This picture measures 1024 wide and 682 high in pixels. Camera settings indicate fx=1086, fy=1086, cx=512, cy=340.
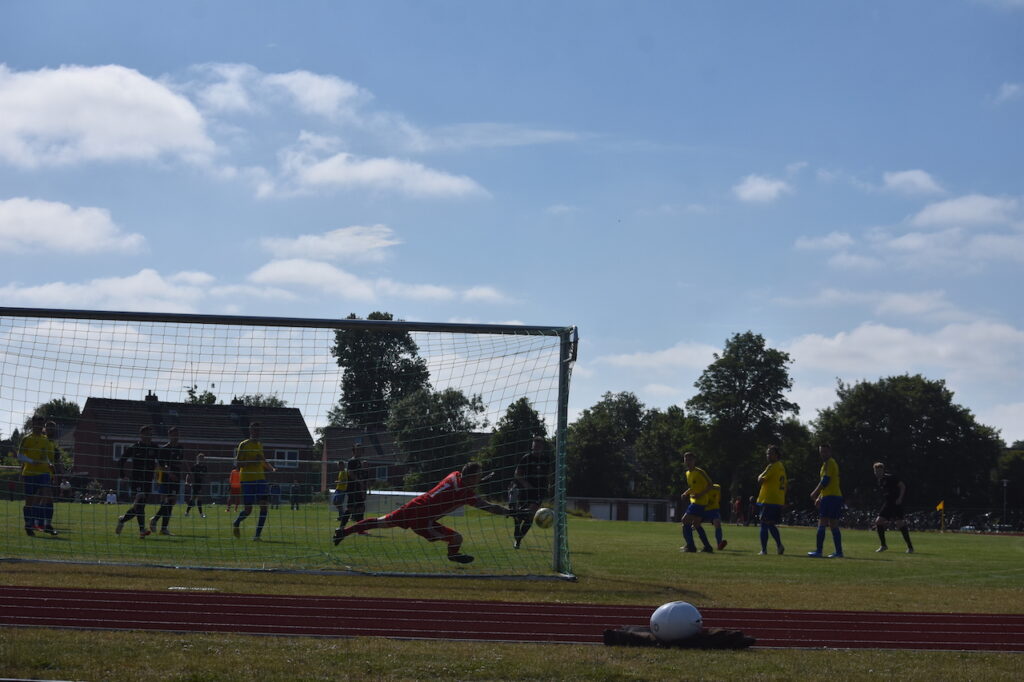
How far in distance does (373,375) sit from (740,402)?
7160cm

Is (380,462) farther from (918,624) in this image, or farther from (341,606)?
(918,624)

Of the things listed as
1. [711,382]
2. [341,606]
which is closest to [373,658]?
[341,606]

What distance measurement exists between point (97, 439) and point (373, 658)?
1124 centimetres

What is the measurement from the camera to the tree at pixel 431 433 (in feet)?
50.4

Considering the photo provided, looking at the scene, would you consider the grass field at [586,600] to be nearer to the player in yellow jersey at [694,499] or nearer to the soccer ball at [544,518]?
the soccer ball at [544,518]

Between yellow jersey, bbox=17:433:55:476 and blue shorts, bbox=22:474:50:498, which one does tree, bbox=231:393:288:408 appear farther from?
blue shorts, bbox=22:474:50:498

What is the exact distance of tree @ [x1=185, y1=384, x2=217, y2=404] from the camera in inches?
634

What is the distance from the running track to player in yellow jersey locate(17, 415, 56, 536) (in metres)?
6.17

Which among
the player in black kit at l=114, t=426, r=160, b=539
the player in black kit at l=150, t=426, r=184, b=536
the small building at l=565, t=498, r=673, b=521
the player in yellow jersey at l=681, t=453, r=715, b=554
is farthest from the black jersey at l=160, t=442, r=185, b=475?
the small building at l=565, t=498, r=673, b=521

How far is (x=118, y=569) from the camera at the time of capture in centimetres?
1226

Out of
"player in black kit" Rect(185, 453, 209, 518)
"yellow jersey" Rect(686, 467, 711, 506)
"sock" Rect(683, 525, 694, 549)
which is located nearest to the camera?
"yellow jersey" Rect(686, 467, 711, 506)

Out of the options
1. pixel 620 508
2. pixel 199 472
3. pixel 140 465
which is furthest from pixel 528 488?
pixel 620 508

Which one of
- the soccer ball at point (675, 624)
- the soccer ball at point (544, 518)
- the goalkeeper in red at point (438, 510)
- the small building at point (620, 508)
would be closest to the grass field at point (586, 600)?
the soccer ball at point (675, 624)

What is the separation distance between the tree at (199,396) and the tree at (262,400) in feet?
1.44
